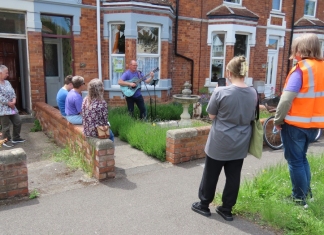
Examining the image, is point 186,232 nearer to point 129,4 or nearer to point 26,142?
point 26,142

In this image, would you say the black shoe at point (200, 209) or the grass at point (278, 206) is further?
the black shoe at point (200, 209)

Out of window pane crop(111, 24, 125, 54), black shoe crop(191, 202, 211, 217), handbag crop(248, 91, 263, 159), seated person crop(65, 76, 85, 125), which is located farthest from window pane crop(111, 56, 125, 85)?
handbag crop(248, 91, 263, 159)

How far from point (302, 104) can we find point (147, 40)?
762 cm

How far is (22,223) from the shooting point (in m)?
3.31

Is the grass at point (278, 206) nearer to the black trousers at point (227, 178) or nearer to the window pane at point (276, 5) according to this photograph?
the black trousers at point (227, 178)

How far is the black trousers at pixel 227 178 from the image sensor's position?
3.29 m

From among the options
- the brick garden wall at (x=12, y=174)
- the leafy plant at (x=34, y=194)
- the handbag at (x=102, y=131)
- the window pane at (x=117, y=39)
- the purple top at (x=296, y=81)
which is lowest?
the leafy plant at (x=34, y=194)

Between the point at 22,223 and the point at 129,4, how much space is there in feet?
25.1

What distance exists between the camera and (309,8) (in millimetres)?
15102

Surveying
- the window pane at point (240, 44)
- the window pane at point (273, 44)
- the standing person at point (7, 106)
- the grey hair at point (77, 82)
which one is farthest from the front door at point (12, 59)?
the window pane at point (273, 44)

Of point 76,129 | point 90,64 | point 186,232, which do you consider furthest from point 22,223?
point 90,64

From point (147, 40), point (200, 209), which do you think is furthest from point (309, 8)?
point (200, 209)

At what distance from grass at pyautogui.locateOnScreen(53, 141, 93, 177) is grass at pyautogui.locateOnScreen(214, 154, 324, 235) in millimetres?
2233

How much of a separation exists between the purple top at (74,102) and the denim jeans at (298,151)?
3435 millimetres
